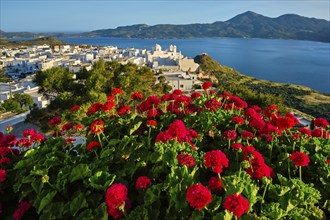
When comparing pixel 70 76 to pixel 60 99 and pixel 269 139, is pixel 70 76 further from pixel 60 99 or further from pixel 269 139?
pixel 269 139

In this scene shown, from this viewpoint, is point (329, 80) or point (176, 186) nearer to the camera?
point (176, 186)

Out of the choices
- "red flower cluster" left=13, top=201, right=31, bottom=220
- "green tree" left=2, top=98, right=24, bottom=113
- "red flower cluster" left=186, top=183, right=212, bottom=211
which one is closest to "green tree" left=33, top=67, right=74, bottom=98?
"green tree" left=2, top=98, right=24, bottom=113

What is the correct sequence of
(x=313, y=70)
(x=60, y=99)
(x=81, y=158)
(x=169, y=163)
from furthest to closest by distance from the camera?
(x=313, y=70) → (x=60, y=99) → (x=81, y=158) → (x=169, y=163)

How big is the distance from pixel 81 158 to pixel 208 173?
1.29 m

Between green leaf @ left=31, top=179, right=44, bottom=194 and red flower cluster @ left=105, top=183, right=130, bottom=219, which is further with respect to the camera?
green leaf @ left=31, top=179, right=44, bottom=194

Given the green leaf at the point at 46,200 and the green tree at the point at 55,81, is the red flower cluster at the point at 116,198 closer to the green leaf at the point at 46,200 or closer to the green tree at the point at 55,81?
the green leaf at the point at 46,200

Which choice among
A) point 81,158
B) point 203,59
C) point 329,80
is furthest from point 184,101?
point 329,80

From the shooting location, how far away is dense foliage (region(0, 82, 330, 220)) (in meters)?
1.86

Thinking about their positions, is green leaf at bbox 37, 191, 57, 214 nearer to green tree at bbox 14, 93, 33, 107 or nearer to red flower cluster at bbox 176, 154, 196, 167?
red flower cluster at bbox 176, 154, 196, 167

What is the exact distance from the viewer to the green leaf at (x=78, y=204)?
6.67ft

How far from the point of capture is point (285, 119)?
8.49ft

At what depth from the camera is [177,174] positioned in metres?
2.03

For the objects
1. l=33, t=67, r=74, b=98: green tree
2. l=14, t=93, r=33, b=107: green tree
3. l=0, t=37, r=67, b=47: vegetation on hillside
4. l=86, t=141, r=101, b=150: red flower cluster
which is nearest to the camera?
l=86, t=141, r=101, b=150: red flower cluster

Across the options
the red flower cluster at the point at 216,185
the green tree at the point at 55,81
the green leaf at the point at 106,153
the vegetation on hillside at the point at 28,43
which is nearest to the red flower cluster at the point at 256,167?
the red flower cluster at the point at 216,185
